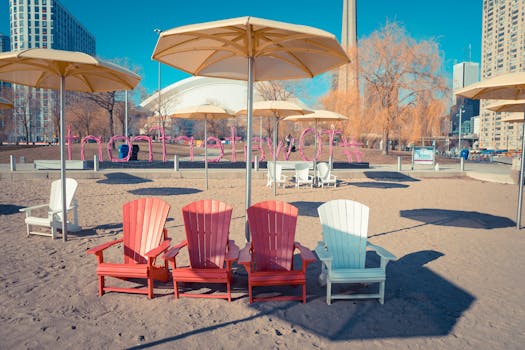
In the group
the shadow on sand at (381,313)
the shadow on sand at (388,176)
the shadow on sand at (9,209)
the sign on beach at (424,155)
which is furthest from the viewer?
the sign on beach at (424,155)

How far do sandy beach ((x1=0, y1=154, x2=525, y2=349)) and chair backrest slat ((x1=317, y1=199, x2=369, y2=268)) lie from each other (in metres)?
0.46

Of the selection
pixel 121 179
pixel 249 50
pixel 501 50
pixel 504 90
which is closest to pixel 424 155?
pixel 504 90

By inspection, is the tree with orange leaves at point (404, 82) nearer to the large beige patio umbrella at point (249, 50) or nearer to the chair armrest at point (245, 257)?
the large beige patio umbrella at point (249, 50)

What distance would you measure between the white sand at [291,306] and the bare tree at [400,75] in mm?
19415

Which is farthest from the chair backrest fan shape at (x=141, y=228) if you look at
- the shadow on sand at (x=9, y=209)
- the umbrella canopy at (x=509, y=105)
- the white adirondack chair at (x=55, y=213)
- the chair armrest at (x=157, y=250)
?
the umbrella canopy at (x=509, y=105)

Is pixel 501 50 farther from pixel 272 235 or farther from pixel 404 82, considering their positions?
pixel 272 235

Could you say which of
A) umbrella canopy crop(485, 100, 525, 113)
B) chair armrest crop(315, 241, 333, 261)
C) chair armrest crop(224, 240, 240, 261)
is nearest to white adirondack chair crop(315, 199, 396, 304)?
chair armrest crop(315, 241, 333, 261)

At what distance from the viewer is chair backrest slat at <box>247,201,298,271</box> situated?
13.0ft

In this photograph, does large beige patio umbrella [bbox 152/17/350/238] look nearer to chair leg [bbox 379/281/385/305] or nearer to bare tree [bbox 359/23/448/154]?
chair leg [bbox 379/281/385/305]

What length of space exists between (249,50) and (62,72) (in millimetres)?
3279

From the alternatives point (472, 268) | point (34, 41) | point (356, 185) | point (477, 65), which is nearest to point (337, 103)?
point (356, 185)

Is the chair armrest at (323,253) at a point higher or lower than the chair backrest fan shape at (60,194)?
lower

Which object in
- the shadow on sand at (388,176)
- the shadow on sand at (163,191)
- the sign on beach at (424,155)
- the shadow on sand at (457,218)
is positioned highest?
the sign on beach at (424,155)

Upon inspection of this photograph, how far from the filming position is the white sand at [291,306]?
3082mm
